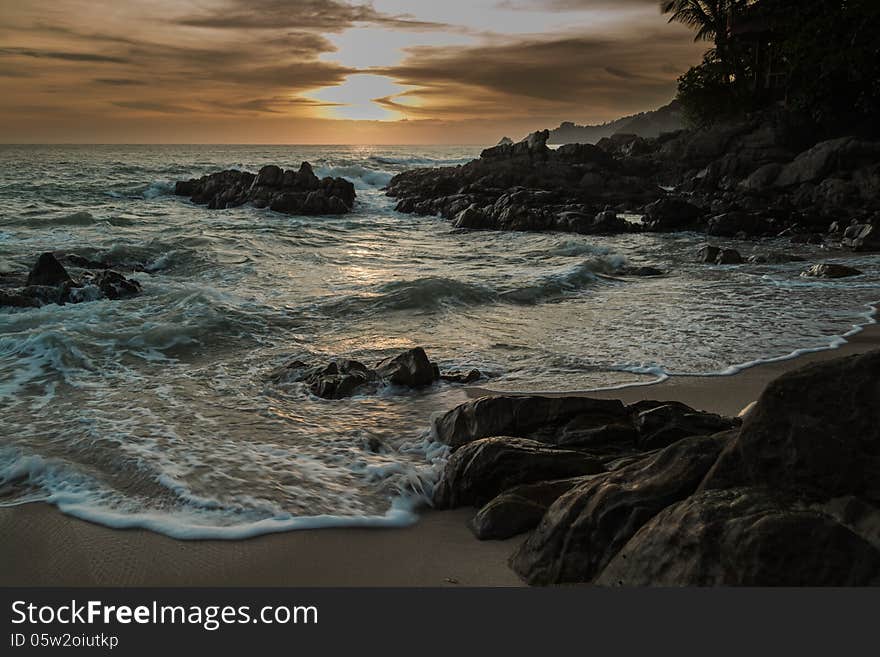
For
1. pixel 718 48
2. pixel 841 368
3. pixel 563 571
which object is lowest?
pixel 563 571

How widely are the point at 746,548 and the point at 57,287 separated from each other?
12.5m

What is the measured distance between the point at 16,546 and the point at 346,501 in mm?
2019

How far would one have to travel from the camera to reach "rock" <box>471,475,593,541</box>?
4109 mm

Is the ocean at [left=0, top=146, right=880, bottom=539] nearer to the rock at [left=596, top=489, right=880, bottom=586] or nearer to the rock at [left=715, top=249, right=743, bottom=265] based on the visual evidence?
the rock at [left=715, top=249, right=743, bottom=265]

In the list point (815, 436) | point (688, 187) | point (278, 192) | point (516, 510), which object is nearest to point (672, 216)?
point (688, 187)

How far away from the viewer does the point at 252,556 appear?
159 inches

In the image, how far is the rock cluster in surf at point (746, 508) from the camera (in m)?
2.62

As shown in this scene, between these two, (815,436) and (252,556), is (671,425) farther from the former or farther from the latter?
(252,556)

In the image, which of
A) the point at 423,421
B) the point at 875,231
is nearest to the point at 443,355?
the point at 423,421

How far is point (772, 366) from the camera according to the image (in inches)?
302

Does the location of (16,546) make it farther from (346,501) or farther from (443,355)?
(443,355)

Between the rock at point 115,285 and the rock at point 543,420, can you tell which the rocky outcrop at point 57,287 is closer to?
the rock at point 115,285

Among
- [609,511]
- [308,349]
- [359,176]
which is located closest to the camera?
[609,511]

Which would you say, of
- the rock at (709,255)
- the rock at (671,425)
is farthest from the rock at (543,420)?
the rock at (709,255)
